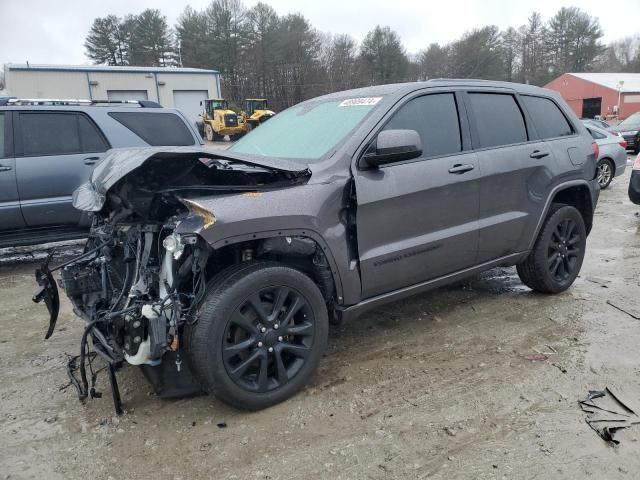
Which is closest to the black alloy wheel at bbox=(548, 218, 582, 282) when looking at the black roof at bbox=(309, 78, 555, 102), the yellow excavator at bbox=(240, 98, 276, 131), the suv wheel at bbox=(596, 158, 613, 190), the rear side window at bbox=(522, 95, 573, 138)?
the rear side window at bbox=(522, 95, 573, 138)

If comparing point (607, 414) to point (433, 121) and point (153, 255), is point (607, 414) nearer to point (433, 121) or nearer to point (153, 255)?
point (433, 121)

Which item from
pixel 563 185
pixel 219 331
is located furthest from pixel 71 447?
pixel 563 185

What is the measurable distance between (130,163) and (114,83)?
34.4 meters

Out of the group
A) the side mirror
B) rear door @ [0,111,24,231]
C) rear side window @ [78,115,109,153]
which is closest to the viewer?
the side mirror

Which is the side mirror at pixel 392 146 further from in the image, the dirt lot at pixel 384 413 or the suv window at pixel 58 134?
the suv window at pixel 58 134

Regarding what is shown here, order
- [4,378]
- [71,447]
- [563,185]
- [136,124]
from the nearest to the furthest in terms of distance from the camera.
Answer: [71,447], [4,378], [563,185], [136,124]

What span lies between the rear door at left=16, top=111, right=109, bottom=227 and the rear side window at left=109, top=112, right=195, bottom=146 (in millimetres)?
391

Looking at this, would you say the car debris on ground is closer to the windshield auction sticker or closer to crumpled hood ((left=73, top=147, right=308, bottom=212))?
crumpled hood ((left=73, top=147, right=308, bottom=212))

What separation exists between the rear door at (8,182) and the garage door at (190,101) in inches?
1247

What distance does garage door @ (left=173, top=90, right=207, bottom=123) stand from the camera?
3606 centimetres

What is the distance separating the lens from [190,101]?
36.9 metres

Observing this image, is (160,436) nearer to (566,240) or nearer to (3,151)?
(566,240)

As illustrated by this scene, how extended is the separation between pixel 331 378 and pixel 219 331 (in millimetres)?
976

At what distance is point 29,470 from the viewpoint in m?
2.48
